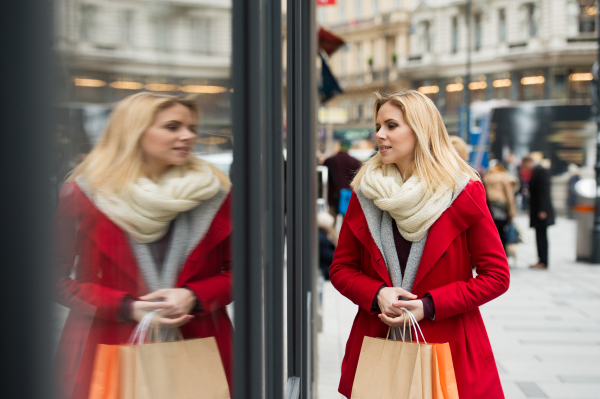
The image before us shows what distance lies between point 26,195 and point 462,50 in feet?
167

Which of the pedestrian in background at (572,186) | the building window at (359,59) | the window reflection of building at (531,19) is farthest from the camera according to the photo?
the building window at (359,59)

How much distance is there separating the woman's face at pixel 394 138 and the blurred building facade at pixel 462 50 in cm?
2978

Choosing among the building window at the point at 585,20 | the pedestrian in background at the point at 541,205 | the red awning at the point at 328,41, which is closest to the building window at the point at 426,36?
the building window at the point at 585,20

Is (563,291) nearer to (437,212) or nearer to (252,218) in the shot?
(437,212)

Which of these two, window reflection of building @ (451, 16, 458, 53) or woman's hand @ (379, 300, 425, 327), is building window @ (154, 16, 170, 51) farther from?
window reflection of building @ (451, 16, 458, 53)

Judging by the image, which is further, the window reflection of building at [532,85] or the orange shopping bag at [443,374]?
the window reflection of building at [532,85]

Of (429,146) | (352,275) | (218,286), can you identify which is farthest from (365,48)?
(218,286)

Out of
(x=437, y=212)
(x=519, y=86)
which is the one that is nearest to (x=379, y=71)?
(x=519, y=86)

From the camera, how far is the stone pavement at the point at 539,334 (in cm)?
470

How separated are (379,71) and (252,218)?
59962 millimetres

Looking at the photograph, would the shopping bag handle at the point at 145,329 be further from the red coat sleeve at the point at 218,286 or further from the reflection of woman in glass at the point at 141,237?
the red coat sleeve at the point at 218,286

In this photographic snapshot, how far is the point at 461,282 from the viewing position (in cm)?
208

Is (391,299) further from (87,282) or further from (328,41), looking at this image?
(328,41)

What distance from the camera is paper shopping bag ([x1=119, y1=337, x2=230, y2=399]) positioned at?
2.43 feet
